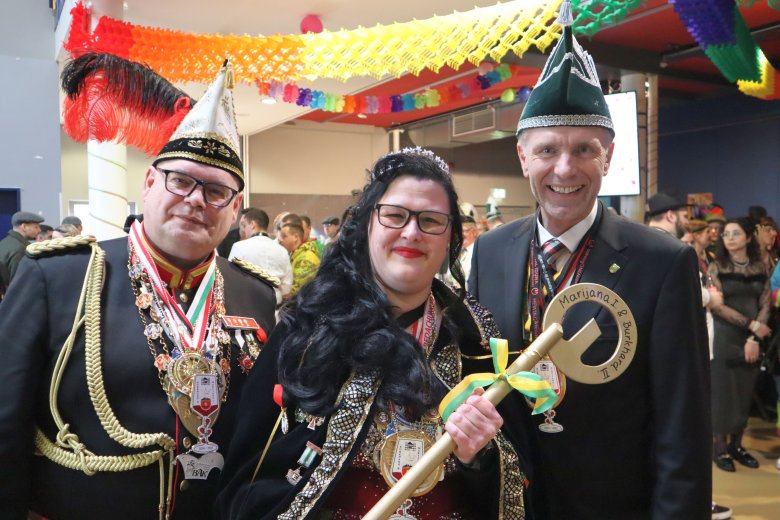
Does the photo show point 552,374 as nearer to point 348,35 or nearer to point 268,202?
point 348,35

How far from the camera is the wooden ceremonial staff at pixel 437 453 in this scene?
1180mm

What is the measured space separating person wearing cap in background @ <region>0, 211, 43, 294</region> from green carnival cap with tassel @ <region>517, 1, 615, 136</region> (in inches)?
218

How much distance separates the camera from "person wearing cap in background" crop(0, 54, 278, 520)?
1584 millimetres

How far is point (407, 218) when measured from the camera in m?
1.45

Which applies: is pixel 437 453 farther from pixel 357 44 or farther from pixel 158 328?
pixel 357 44

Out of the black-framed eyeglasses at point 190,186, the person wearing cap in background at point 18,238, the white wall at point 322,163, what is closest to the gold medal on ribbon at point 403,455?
the black-framed eyeglasses at point 190,186

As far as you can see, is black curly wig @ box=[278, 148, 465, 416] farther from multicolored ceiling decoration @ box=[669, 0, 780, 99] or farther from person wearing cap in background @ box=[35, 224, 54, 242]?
person wearing cap in background @ box=[35, 224, 54, 242]

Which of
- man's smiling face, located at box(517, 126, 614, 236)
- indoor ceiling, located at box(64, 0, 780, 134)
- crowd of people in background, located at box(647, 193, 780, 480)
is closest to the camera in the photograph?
man's smiling face, located at box(517, 126, 614, 236)

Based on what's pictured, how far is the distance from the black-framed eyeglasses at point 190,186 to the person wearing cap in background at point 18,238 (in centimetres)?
488

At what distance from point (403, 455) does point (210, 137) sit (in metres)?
1.01

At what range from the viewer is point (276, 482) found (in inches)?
55.7

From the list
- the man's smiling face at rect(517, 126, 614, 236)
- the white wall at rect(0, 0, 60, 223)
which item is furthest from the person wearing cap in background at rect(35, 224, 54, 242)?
the man's smiling face at rect(517, 126, 614, 236)

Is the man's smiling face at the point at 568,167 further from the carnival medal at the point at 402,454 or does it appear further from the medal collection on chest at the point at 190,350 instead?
the medal collection on chest at the point at 190,350

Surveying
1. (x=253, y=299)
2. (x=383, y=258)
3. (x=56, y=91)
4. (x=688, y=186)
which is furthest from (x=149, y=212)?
(x=688, y=186)
